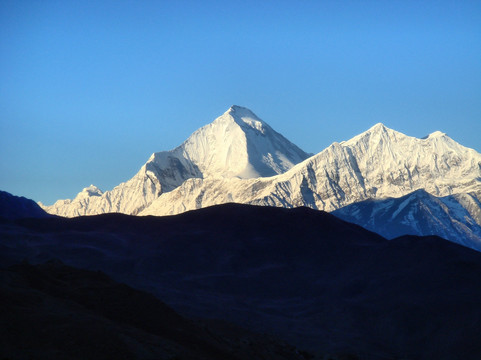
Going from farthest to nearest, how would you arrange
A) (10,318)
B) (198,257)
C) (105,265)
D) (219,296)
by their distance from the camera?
(198,257)
(105,265)
(219,296)
(10,318)

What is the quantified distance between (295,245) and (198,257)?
20375mm

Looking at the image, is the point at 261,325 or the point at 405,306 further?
the point at 405,306

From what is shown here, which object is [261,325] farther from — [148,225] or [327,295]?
[148,225]

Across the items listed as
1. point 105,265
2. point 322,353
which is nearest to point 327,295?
point 105,265

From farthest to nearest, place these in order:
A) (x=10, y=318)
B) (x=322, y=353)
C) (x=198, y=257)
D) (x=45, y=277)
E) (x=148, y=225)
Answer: (x=148, y=225), (x=198, y=257), (x=322, y=353), (x=45, y=277), (x=10, y=318)

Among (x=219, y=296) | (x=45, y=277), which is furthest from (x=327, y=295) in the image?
(x=45, y=277)

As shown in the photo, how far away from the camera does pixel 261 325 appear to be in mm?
112688

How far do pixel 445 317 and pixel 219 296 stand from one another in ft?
115

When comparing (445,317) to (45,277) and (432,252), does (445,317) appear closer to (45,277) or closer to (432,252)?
(432,252)

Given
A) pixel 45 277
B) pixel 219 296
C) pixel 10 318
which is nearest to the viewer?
pixel 10 318

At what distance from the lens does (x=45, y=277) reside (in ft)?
256

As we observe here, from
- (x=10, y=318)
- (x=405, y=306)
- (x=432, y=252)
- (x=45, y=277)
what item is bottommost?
(x=10, y=318)

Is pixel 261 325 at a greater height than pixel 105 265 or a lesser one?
lesser

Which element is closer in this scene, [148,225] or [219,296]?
[219,296]
